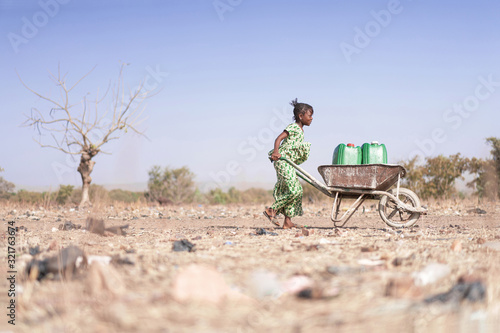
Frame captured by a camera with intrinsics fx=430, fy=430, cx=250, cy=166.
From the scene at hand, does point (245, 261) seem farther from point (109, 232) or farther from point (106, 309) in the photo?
point (109, 232)

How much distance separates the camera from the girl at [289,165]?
20.5ft

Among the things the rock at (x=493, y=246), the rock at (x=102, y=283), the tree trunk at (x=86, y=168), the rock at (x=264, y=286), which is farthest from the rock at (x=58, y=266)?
the tree trunk at (x=86, y=168)

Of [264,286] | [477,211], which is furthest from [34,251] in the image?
[477,211]

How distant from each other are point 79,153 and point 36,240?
9.31 meters

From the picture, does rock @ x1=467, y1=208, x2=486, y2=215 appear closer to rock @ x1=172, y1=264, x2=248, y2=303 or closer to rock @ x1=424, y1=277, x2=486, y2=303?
rock @ x1=424, y1=277, x2=486, y2=303

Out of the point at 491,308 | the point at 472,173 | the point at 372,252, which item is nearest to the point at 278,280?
the point at 491,308

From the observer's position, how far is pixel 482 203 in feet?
35.7

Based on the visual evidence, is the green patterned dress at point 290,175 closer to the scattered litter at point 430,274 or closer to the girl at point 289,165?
the girl at point 289,165

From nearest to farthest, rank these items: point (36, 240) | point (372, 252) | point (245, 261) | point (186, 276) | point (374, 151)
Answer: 1. point (186, 276)
2. point (245, 261)
3. point (372, 252)
4. point (36, 240)
5. point (374, 151)

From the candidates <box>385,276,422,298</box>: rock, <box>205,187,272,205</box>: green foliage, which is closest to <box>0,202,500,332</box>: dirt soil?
<box>385,276,422,298</box>: rock

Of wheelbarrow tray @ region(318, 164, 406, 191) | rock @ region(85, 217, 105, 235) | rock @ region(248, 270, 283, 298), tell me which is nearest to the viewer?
rock @ region(248, 270, 283, 298)

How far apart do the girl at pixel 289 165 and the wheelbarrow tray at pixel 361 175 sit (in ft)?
1.60

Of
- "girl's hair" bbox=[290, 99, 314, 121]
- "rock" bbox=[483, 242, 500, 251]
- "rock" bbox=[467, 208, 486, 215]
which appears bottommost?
"rock" bbox=[483, 242, 500, 251]

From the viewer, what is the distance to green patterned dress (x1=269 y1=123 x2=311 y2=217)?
624 centimetres
